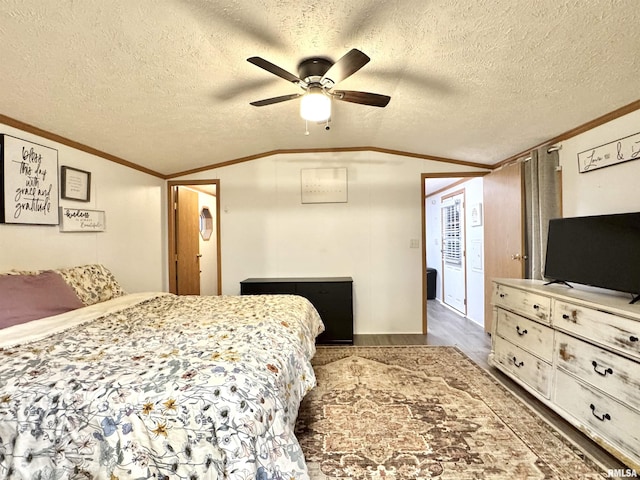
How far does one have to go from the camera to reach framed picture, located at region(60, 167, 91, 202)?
249 cm

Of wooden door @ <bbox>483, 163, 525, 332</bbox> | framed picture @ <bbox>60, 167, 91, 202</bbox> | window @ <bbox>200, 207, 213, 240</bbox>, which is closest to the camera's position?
framed picture @ <bbox>60, 167, 91, 202</bbox>

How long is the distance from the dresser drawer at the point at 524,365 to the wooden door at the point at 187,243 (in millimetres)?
3872

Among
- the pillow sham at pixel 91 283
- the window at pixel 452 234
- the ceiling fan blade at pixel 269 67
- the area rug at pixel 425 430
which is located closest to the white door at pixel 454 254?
the window at pixel 452 234

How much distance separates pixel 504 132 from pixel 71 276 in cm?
385

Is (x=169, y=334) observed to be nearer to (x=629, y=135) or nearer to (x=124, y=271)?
(x=124, y=271)

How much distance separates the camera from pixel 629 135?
2.05m

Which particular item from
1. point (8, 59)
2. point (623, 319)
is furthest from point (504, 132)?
point (8, 59)

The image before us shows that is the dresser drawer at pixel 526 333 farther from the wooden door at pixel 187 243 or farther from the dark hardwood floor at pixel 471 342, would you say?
the wooden door at pixel 187 243

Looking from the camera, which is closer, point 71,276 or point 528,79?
point 528,79

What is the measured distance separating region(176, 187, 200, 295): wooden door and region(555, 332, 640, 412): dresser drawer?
13.7 feet

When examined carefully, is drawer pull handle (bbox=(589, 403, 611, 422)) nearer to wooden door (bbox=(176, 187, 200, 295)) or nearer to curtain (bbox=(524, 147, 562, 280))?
curtain (bbox=(524, 147, 562, 280))

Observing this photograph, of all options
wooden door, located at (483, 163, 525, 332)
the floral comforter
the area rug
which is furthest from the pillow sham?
wooden door, located at (483, 163, 525, 332)

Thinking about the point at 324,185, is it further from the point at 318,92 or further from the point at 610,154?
the point at 610,154

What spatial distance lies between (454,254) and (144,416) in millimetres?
5231
